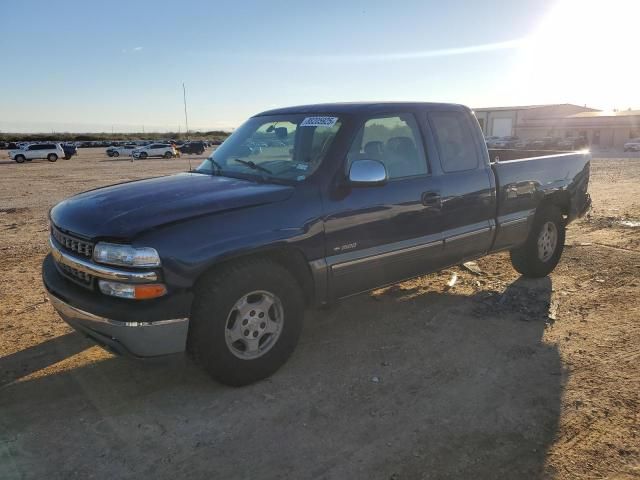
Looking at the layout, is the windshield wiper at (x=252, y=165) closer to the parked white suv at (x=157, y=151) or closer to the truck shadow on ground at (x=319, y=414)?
the truck shadow on ground at (x=319, y=414)

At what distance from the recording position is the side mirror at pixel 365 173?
3.70 m

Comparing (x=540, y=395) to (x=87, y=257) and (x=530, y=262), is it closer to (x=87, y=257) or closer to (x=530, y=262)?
(x=530, y=262)

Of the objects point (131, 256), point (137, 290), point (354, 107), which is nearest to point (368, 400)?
point (137, 290)

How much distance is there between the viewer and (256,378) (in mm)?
3617

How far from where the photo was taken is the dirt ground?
280 centimetres

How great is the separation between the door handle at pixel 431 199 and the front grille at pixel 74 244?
8.72 ft

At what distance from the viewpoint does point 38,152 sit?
1588 inches

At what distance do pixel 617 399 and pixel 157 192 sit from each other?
140 inches

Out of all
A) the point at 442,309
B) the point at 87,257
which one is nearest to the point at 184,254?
the point at 87,257

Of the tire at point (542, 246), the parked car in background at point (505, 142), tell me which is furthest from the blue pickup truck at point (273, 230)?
the parked car in background at point (505, 142)

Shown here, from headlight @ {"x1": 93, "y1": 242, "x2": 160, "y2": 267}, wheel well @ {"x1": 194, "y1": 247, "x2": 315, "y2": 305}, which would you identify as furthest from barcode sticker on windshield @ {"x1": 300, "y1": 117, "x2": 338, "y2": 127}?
headlight @ {"x1": 93, "y1": 242, "x2": 160, "y2": 267}

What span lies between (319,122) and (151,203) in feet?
5.15

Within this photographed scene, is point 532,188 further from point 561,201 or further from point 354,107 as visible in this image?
point 354,107

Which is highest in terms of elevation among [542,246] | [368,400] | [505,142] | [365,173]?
[365,173]
